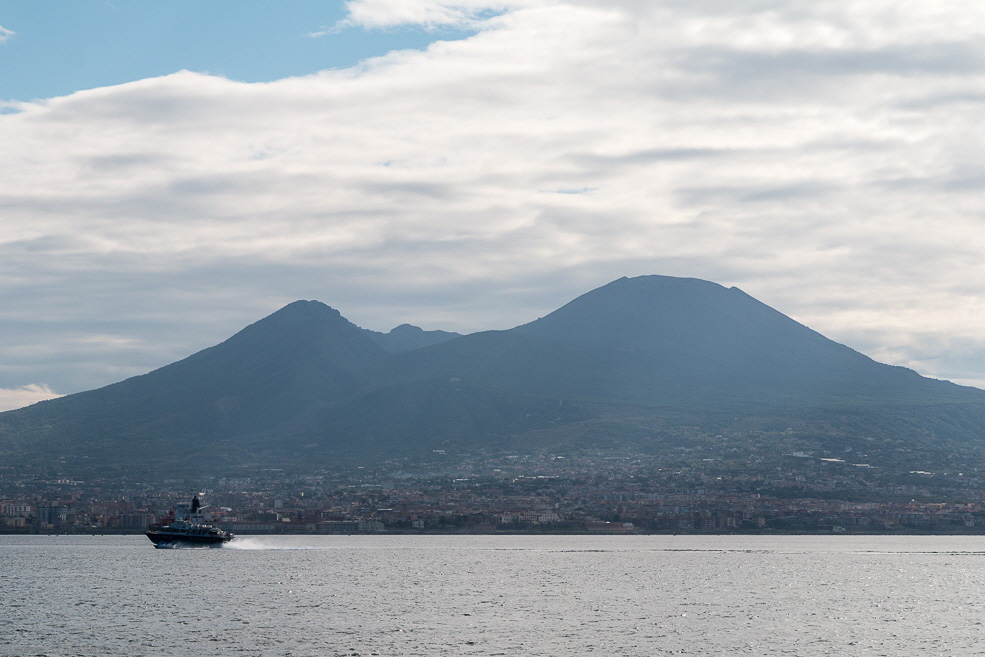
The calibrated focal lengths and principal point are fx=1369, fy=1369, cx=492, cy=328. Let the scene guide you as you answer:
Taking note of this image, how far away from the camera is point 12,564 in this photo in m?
140

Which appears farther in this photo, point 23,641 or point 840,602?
point 840,602

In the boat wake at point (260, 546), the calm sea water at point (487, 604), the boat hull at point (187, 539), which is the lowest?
the calm sea water at point (487, 604)

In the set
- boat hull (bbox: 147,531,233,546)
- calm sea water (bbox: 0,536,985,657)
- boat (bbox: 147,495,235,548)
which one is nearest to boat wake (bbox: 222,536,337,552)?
boat hull (bbox: 147,531,233,546)

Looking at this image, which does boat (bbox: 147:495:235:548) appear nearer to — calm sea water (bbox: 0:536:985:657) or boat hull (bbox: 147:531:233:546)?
boat hull (bbox: 147:531:233:546)

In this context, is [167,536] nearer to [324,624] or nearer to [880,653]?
[324,624]

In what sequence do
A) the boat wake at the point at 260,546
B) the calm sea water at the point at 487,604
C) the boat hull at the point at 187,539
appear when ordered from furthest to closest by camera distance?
the boat hull at the point at 187,539
the boat wake at the point at 260,546
the calm sea water at the point at 487,604

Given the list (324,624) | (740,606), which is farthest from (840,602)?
(324,624)

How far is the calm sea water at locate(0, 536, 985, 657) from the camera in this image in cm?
7262

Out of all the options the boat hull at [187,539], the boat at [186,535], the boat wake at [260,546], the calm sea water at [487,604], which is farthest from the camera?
the boat at [186,535]

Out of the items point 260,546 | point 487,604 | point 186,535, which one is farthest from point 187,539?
point 487,604

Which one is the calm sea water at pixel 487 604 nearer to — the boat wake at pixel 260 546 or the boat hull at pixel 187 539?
the boat wake at pixel 260 546

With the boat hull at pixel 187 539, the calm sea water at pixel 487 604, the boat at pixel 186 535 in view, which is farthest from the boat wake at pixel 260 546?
the calm sea water at pixel 487 604

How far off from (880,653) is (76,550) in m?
126

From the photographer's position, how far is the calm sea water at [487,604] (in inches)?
2859
